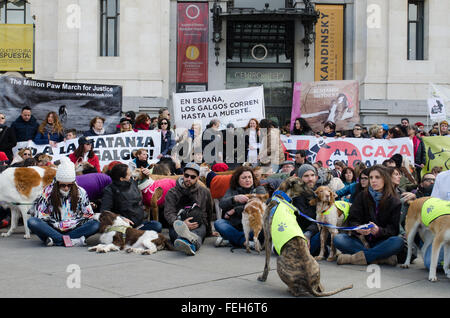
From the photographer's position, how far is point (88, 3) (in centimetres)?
1947

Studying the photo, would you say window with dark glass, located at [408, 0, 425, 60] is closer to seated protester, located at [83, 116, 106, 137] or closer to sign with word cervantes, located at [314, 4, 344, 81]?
sign with word cervantes, located at [314, 4, 344, 81]

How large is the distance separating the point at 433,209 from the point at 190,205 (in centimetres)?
358

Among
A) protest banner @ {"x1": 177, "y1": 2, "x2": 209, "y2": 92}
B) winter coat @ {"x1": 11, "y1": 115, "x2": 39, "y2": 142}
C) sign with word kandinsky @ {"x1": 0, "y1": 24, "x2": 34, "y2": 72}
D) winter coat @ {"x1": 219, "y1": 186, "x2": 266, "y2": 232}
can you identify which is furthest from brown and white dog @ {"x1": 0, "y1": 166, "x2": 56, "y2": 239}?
sign with word kandinsky @ {"x1": 0, "y1": 24, "x2": 34, "y2": 72}

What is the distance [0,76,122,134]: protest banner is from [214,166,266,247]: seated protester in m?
5.72

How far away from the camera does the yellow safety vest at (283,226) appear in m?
5.35

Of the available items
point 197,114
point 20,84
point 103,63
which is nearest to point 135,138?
point 197,114

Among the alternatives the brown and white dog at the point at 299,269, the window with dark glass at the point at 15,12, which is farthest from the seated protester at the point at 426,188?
the window with dark glass at the point at 15,12

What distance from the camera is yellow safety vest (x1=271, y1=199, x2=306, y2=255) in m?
5.35

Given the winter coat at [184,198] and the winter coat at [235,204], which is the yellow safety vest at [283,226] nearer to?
the winter coat at [235,204]

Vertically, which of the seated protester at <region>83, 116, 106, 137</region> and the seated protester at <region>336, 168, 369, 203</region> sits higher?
the seated protester at <region>83, 116, 106, 137</region>

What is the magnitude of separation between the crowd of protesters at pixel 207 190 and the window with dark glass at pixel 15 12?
19399 mm

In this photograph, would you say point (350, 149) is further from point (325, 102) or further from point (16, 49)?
→ point (16, 49)
